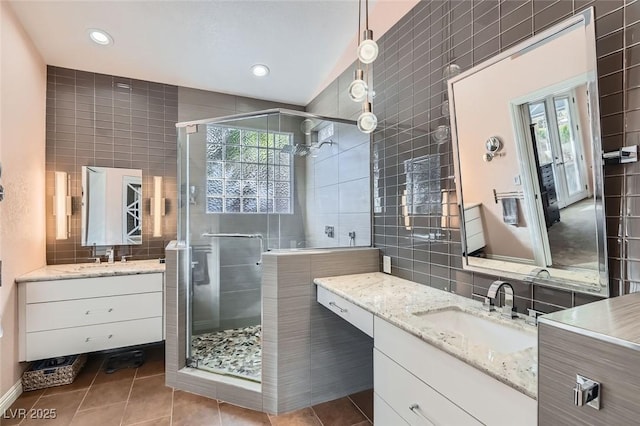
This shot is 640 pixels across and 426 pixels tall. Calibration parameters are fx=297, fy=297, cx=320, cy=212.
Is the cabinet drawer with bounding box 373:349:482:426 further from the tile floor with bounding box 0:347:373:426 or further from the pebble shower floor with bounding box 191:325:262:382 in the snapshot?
the pebble shower floor with bounding box 191:325:262:382

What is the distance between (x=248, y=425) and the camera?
6.03ft

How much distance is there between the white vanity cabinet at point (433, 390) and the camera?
0.82 metres

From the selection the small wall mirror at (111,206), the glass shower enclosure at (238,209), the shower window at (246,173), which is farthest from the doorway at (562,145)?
the small wall mirror at (111,206)

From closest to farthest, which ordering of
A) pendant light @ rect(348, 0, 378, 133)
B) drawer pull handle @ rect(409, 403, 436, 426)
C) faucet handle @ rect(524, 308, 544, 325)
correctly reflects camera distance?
1. drawer pull handle @ rect(409, 403, 436, 426)
2. faucet handle @ rect(524, 308, 544, 325)
3. pendant light @ rect(348, 0, 378, 133)

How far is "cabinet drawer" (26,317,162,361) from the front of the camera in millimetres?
2230

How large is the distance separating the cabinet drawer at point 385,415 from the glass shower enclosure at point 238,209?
1202 millimetres

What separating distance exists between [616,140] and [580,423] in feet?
3.03

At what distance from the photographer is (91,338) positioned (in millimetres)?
2389

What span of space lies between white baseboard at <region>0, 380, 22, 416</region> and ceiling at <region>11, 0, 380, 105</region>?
2647mm

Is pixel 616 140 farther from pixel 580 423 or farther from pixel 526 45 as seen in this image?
pixel 580 423

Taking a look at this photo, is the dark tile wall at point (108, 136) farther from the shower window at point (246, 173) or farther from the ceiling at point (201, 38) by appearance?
the shower window at point (246, 173)

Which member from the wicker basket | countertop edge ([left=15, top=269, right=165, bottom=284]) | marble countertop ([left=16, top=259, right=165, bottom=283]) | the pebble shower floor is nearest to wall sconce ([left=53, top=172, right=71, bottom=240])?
marble countertop ([left=16, top=259, right=165, bottom=283])

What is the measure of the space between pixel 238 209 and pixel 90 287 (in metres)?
1.33

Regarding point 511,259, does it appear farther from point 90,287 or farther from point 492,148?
Answer: point 90,287
